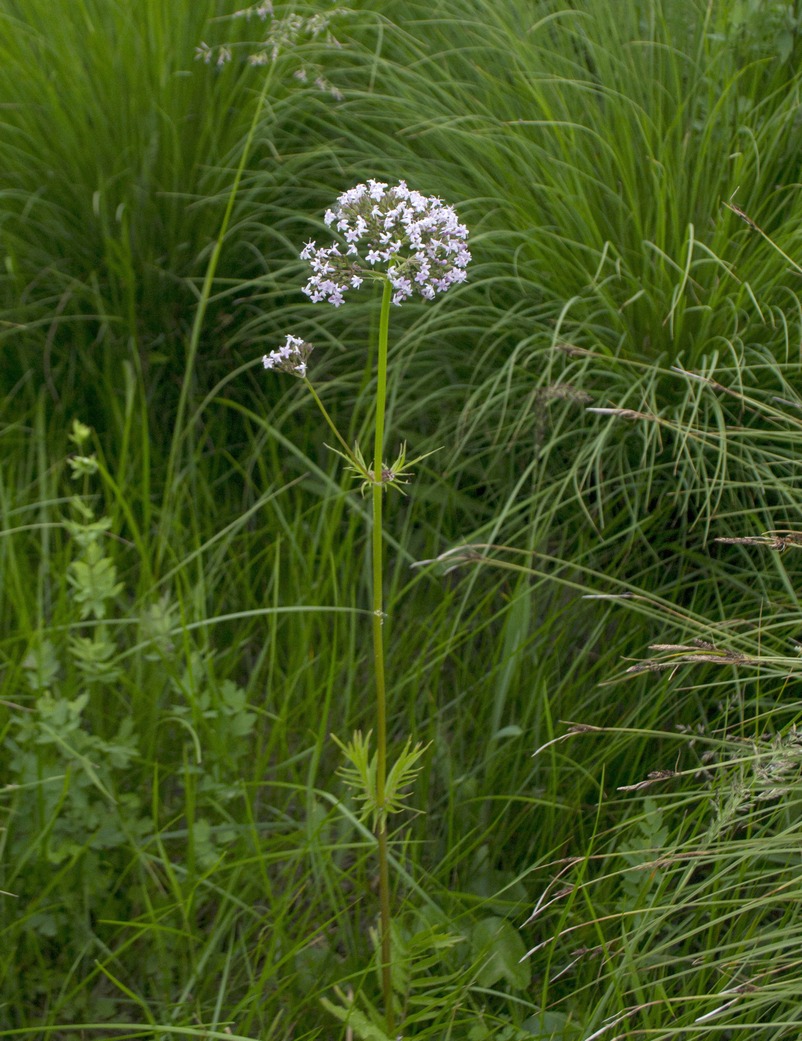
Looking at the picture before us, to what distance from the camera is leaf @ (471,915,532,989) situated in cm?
155

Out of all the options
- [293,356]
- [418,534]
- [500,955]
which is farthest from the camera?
[418,534]

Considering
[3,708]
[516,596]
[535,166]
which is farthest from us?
[535,166]

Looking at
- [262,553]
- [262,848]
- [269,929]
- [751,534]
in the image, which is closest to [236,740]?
[262,848]

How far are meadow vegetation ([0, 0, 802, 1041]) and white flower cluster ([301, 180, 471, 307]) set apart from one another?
0.47 metres

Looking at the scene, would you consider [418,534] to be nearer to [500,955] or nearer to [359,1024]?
[500,955]

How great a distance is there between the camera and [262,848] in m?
1.75

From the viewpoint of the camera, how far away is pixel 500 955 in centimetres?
158

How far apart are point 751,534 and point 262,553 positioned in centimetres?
96

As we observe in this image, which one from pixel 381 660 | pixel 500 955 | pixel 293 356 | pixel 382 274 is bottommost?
pixel 500 955

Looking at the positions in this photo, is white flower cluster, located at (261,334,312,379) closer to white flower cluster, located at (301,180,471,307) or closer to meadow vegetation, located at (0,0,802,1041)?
white flower cluster, located at (301,180,471,307)

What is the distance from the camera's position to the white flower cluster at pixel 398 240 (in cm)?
123

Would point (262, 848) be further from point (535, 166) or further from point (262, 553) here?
point (535, 166)

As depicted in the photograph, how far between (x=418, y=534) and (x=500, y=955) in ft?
2.90

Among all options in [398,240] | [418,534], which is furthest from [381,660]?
[418,534]
